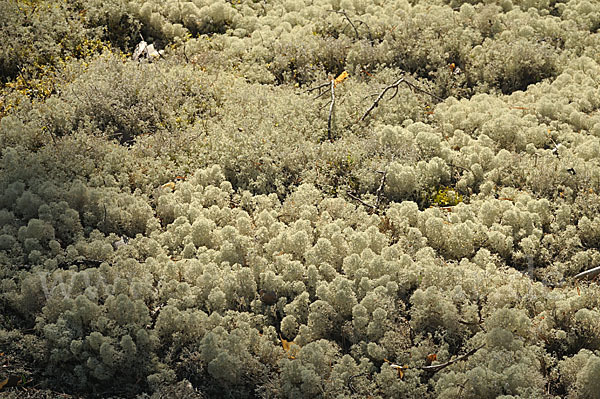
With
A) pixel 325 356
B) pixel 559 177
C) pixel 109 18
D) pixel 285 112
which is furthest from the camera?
pixel 109 18

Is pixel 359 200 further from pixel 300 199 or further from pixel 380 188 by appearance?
pixel 300 199

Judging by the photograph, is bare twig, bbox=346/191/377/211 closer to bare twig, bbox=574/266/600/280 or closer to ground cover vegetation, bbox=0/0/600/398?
ground cover vegetation, bbox=0/0/600/398

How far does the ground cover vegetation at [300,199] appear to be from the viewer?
371 centimetres

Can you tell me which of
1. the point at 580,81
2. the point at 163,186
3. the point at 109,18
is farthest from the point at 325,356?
the point at 109,18

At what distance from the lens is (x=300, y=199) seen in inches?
194

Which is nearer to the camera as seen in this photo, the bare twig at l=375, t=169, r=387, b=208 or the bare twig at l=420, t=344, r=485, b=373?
the bare twig at l=420, t=344, r=485, b=373

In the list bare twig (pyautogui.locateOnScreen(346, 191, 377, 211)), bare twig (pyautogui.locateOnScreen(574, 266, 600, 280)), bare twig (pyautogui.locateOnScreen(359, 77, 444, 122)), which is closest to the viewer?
bare twig (pyautogui.locateOnScreen(574, 266, 600, 280))

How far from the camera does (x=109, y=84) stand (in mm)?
6047

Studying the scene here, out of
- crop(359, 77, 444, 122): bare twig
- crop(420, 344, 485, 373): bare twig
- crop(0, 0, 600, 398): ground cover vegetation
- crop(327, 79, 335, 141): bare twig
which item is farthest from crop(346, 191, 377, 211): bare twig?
crop(420, 344, 485, 373): bare twig

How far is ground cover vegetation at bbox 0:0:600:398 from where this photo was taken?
12.2ft

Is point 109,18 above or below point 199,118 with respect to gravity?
above

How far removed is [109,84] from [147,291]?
284cm

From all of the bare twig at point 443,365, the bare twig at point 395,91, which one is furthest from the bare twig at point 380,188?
the bare twig at point 443,365

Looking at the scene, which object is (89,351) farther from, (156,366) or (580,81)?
(580,81)
